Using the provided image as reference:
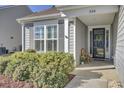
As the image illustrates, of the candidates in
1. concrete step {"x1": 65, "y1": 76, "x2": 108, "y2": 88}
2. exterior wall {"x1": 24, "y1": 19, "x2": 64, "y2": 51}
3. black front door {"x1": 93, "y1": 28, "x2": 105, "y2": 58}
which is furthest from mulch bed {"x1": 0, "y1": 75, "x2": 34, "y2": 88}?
black front door {"x1": 93, "y1": 28, "x2": 105, "y2": 58}

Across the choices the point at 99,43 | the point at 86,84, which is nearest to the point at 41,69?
the point at 86,84

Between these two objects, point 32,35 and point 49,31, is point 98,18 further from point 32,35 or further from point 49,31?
point 32,35

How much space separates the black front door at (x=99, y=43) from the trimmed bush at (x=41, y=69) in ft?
19.6

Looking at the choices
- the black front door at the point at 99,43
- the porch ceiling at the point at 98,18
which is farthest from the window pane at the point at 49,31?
the black front door at the point at 99,43

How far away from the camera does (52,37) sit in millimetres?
10078

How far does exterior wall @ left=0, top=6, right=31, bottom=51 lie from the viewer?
52.4 ft

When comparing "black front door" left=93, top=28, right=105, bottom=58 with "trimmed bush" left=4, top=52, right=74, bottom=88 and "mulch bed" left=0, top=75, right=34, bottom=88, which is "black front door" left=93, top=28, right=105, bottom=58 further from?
"mulch bed" left=0, top=75, right=34, bottom=88

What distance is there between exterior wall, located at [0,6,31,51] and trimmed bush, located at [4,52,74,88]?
10.4 metres

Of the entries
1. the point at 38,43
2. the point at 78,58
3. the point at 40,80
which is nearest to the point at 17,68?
the point at 40,80

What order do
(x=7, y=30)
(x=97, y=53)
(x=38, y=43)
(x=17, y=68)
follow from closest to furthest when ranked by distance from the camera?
(x=17, y=68)
(x=38, y=43)
(x=97, y=53)
(x=7, y=30)

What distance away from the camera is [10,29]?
16625mm

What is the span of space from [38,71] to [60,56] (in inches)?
41.1

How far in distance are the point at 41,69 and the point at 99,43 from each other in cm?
734

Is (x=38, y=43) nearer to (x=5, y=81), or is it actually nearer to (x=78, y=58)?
(x=78, y=58)
